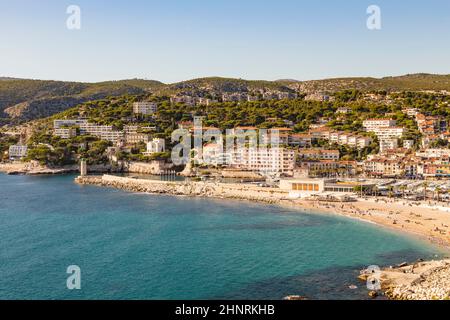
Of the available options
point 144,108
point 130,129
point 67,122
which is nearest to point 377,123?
point 130,129

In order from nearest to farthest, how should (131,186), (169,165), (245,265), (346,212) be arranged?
(245,265) → (346,212) → (131,186) → (169,165)

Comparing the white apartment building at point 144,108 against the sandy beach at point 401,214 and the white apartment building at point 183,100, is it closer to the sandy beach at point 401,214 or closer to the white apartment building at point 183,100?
the white apartment building at point 183,100

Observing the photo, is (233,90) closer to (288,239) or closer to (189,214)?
(189,214)

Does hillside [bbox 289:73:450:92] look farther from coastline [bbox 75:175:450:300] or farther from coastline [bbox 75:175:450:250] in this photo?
coastline [bbox 75:175:450:300]

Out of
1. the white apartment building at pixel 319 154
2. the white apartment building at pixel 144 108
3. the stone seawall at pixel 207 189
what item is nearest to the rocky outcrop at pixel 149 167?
the stone seawall at pixel 207 189

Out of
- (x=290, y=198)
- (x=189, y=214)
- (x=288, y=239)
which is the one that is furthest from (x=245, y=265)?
(x=290, y=198)
